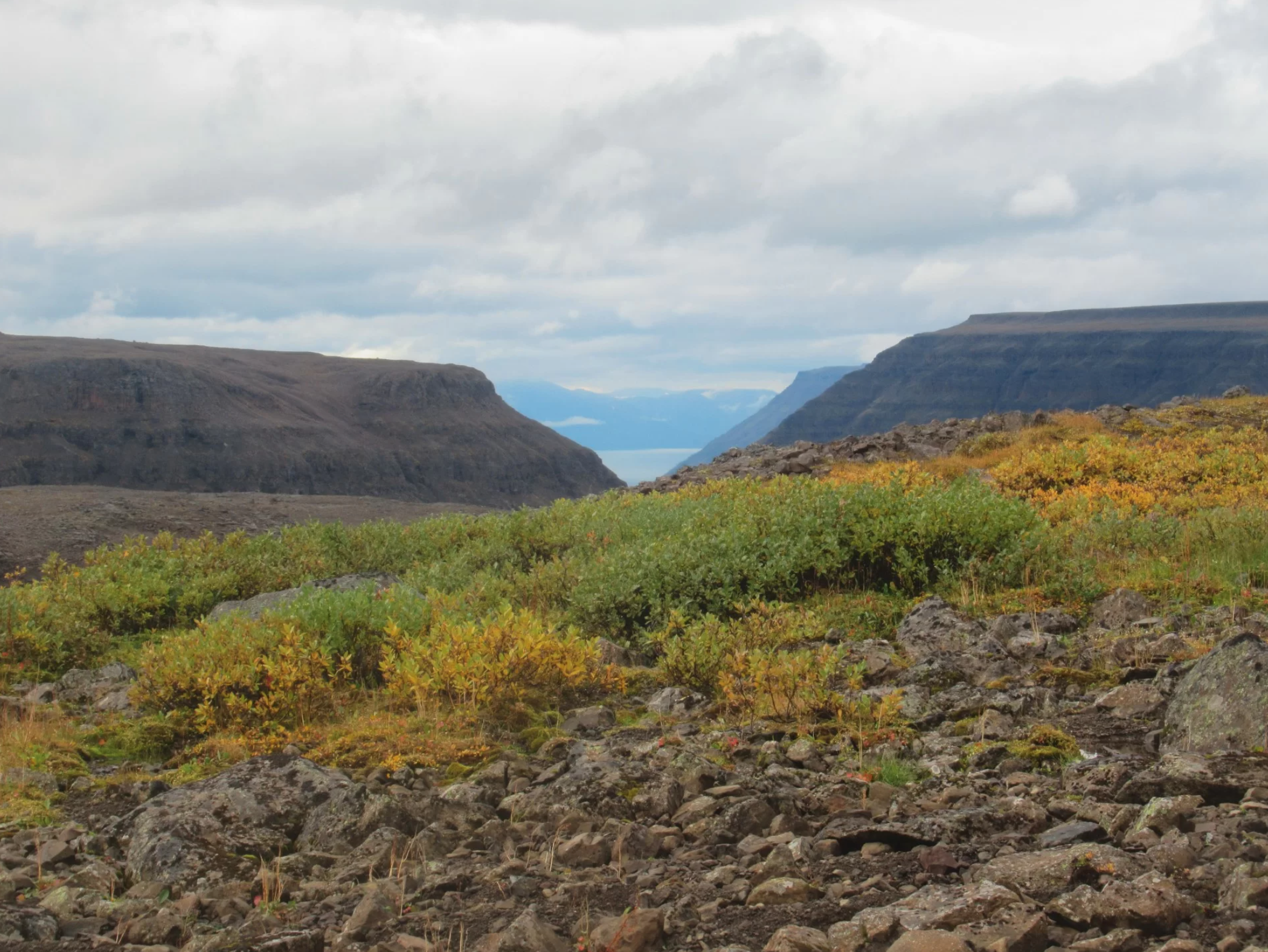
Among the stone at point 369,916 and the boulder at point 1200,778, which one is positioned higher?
the boulder at point 1200,778

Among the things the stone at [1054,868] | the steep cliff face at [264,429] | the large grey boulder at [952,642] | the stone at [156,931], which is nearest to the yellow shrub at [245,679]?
the stone at [156,931]

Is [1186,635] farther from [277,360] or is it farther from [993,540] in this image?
[277,360]

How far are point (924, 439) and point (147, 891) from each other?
19.1m

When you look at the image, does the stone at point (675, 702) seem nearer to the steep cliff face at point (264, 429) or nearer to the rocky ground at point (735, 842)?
the rocky ground at point (735, 842)

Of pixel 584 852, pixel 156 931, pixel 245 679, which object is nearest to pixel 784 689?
pixel 584 852

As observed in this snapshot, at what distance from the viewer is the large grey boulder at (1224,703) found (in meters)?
4.55

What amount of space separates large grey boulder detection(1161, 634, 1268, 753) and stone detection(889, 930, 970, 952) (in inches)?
88.9

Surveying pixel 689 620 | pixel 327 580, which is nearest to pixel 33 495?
pixel 327 580

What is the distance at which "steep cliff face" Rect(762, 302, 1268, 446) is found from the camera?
145m

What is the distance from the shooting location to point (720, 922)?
11.0 ft

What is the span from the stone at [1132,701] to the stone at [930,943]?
2956 mm

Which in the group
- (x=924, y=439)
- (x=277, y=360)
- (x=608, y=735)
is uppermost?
(x=277, y=360)

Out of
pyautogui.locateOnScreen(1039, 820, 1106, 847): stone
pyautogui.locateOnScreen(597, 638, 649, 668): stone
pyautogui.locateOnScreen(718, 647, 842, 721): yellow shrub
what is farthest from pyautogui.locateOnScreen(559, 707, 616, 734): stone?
pyautogui.locateOnScreen(1039, 820, 1106, 847): stone

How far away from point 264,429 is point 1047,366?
387ft
